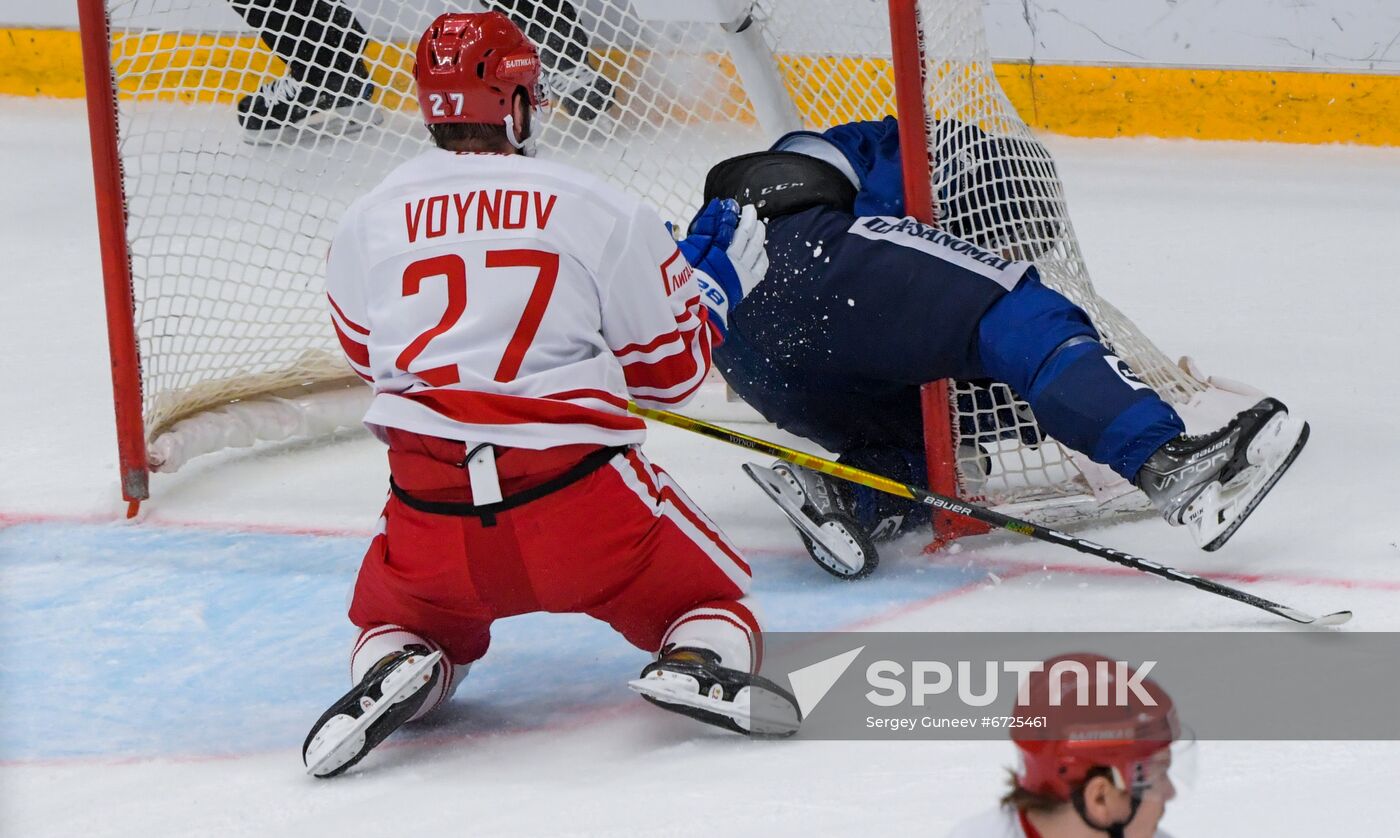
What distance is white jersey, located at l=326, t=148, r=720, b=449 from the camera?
1.98 m

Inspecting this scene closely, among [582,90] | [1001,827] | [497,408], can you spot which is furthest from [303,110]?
[1001,827]

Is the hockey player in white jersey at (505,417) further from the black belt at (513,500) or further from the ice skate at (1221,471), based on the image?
the ice skate at (1221,471)

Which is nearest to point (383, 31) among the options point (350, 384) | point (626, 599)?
point (350, 384)

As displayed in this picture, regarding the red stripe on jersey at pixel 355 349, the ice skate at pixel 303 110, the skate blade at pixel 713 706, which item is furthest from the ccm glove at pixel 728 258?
the ice skate at pixel 303 110

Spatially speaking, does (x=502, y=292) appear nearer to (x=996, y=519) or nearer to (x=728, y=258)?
(x=728, y=258)

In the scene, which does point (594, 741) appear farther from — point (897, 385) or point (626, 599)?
point (897, 385)

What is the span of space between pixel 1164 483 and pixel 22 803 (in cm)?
145

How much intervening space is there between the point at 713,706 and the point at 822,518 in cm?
66

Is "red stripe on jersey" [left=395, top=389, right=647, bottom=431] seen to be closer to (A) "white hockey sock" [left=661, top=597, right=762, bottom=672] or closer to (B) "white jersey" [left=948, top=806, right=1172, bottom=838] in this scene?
(A) "white hockey sock" [left=661, top=597, right=762, bottom=672]

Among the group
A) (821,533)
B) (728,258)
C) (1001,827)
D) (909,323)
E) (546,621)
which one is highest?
(1001,827)

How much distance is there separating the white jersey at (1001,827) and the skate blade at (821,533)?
1524mm

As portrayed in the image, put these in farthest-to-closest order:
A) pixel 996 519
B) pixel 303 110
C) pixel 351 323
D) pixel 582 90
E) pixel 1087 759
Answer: pixel 582 90
pixel 303 110
pixel 996 519
pixel 351 323
pixel 1087 759

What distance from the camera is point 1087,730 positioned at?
92 centimetres

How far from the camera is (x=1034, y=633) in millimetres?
2293
